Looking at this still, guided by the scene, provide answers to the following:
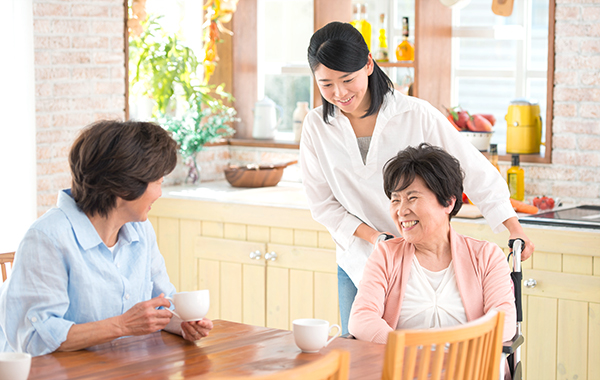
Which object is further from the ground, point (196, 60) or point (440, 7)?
point (440, 7)

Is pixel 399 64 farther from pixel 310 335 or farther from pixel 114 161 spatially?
pixel 310 335

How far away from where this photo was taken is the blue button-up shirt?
1706mm

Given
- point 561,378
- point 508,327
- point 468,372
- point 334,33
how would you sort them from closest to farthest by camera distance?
point 468,372, point 508,327, point 334,33, point 561,378

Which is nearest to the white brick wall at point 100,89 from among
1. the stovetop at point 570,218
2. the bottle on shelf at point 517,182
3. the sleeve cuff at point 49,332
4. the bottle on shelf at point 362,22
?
the bottle on shelf at point 517,182

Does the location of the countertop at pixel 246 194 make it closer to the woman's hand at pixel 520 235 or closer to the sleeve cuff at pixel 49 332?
the woman's hand at pixel 520 235

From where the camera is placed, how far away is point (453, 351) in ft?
4.38

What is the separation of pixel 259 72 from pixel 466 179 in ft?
7.90

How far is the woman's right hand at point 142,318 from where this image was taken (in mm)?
1703

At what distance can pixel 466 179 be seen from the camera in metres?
A: 2.31

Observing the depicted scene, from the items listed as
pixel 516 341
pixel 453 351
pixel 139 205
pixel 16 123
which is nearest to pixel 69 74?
pixel 16 123

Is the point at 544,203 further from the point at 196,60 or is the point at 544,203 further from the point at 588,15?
the point at 196,60

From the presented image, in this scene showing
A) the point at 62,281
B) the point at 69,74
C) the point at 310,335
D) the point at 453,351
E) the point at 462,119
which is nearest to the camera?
the point at 453,351

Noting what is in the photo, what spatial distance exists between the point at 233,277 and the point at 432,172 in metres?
→ 1.71

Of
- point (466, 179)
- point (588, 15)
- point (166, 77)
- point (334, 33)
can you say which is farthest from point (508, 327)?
point (166, 77)
